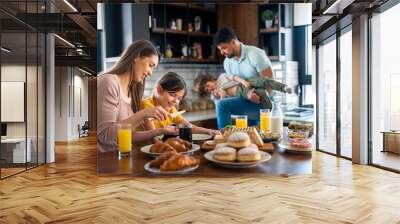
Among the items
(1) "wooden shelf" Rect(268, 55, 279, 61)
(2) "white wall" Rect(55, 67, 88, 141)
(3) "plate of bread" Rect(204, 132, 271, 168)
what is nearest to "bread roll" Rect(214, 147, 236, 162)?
(3) "plate of bread" Rect(204, 132, 271, 168)

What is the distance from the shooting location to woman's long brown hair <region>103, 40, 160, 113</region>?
3.69m

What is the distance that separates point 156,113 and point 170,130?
240 millimetres

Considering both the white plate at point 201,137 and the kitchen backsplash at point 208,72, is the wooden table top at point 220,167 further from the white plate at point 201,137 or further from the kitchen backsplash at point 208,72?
the kitchen backsplash at point 208,72

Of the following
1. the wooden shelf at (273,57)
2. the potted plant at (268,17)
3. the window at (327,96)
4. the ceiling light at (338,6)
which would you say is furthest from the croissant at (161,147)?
the window at (327,96)

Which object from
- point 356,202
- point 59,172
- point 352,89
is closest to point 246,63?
point 356,202

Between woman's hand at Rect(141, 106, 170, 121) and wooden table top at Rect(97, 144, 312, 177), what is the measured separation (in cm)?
39

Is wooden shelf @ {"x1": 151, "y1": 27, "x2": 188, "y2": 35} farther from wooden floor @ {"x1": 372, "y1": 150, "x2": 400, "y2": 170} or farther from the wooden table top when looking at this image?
wooden floor @ {"x1": 372, "y1": 150, "x2": 400, "y2": 170}

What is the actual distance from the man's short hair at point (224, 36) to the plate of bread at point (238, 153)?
38.8 inches

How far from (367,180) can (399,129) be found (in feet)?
4.07

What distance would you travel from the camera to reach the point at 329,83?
693 centimetres

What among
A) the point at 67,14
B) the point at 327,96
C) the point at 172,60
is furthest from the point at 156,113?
the point at 327,96

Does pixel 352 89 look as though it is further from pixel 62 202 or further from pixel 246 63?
pixel 62 202

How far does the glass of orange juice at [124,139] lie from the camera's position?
3.72 m

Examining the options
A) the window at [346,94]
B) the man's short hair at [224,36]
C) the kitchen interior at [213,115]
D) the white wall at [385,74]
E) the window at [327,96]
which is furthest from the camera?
the window at [327,96]
